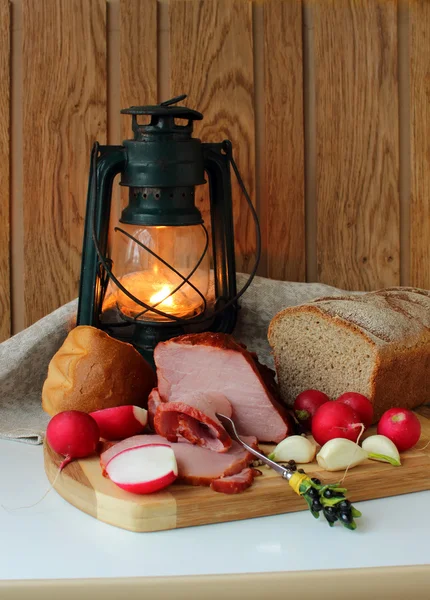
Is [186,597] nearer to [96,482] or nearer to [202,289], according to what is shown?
[96,482]

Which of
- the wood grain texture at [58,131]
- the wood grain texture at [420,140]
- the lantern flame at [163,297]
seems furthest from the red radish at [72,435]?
the wood grain texture at [420,140]

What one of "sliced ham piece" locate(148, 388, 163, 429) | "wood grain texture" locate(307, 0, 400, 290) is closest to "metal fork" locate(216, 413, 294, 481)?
"sliced ham piece" locate(148, 388, 163, 429)

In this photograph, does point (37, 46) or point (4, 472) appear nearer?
point (4, 472)

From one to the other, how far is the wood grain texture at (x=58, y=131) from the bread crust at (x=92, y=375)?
523mm

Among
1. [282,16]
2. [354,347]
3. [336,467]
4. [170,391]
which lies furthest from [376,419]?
[282,16]

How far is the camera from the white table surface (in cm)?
120

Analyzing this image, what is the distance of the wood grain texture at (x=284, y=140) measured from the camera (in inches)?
86.3

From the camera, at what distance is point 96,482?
1.40m

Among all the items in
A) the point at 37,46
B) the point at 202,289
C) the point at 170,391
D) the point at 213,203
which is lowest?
the point at 170,391

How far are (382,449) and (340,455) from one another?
95mm

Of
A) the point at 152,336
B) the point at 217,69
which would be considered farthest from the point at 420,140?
the point at 152,336

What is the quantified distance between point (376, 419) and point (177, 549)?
640 mm

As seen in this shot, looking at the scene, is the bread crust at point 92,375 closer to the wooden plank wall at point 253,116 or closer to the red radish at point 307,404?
the red radish at point 307,404

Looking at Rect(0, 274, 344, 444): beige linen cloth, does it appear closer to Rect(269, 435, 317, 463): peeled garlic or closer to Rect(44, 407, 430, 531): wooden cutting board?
Rect(44, 407, 430, 531): wooden cutting board
